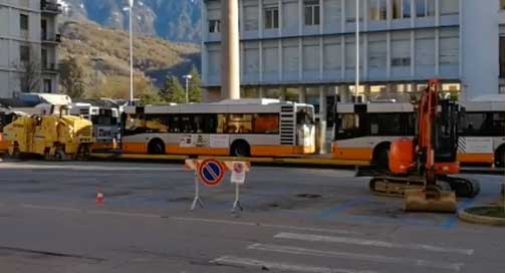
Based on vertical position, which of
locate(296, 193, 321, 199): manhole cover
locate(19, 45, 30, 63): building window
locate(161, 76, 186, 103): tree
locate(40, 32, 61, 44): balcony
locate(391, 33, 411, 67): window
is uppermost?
locate(40, 32, 61, 44): balcony

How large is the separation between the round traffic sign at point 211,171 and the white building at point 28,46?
2718 inches

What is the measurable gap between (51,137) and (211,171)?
25.6 metres

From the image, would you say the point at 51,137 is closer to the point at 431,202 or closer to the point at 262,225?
the point at 431,202

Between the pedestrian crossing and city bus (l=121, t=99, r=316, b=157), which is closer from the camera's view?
the pedestrian crossing

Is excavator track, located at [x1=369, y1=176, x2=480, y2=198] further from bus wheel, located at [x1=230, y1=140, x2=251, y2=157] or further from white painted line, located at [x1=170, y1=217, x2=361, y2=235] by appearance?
bus wheel, located at [x1=230, y1=140, x2=251, y2=157]

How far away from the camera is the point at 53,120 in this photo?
134 feet

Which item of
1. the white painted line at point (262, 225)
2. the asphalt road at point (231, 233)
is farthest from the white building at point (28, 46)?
the white painted line at point (262, 225)

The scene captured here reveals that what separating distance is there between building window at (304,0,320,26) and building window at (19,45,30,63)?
3791 cm

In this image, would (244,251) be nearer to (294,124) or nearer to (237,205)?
(237,205)

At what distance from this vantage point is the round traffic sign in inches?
673

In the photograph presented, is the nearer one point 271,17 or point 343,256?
point 343,256

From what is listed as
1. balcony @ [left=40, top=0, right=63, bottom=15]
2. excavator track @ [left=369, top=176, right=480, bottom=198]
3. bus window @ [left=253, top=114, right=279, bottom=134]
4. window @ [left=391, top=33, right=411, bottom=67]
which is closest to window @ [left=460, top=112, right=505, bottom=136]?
bus window @ [left=253, top=114, right=279, bottom=134]

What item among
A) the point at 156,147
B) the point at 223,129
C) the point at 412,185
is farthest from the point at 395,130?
the point at 412,185

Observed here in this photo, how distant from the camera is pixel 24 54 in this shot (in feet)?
287
